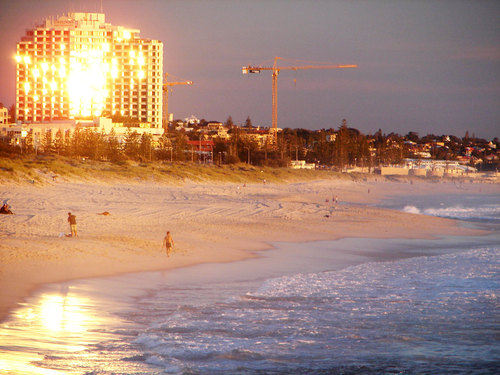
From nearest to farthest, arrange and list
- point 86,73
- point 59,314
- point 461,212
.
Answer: point 59,314 < point 461,212 < point 86,73

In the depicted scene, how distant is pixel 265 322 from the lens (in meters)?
12.0

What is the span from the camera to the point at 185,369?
9.22 metres

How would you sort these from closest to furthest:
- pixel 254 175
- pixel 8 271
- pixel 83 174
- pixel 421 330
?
1. pixel 421 330
2. pixel 8 271
3. pixel 83 174
4. pixel 254 175

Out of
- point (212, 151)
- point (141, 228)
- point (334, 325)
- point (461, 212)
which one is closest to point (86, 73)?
point (212, 151)

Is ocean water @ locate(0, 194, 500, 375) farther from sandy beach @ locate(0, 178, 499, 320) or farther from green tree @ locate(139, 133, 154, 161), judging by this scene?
green tree @ locate(139, 133, 154, 161)

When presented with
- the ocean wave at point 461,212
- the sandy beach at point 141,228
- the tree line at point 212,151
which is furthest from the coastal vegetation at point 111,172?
the ocean wave at point 461,212

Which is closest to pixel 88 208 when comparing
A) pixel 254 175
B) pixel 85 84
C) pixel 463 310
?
pixel 463 310

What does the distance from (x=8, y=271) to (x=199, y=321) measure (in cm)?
584

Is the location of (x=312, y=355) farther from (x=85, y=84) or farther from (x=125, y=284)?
(x=85, y=84)

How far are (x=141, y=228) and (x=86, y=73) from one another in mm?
175145

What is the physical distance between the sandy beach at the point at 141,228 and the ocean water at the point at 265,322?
1302mm

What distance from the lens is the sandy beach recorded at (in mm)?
16398

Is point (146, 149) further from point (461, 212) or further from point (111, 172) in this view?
point (461, 212)

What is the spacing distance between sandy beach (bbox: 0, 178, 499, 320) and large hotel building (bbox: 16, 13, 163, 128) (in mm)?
146941
